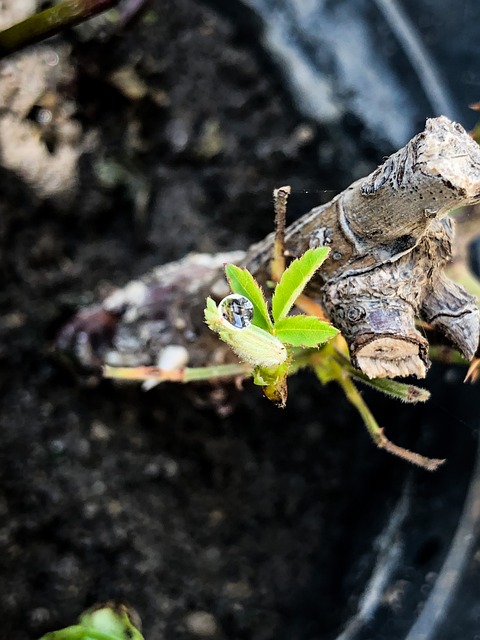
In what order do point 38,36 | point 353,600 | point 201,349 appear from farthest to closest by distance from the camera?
point 353,600 → point 201,349 → point 38,36

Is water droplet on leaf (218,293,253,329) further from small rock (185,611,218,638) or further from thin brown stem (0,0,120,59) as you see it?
small rock (185,611,218,638)

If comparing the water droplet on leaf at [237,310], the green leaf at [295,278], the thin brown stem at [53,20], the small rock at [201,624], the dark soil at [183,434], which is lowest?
the small rock at [201,624]

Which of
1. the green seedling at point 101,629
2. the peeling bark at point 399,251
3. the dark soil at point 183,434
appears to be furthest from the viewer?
the dark soil at point 183,434

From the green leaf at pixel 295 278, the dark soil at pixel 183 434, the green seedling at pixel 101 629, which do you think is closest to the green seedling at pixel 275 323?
the green leaf at pixel 295 278

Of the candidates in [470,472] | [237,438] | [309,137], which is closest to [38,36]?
[309,137]

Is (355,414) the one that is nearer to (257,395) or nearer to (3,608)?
(257,395)

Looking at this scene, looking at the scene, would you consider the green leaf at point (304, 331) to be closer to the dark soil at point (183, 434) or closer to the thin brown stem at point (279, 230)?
the thin brown stem at point (279, 230)
